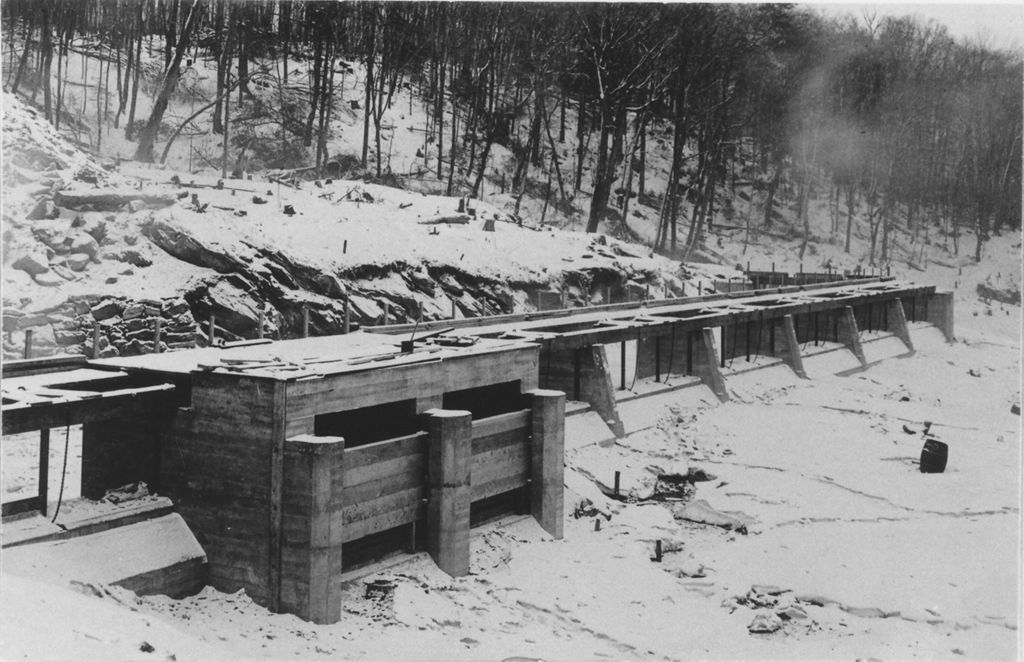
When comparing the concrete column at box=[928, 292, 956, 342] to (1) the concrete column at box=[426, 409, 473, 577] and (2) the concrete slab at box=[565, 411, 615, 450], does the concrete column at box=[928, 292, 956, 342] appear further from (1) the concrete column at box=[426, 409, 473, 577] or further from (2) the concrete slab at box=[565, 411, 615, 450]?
(1) the concrete column at box=[426, 409, 473, 577]

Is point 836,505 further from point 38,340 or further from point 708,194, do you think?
point 708,194

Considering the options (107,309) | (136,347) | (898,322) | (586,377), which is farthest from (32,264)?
(898,322)

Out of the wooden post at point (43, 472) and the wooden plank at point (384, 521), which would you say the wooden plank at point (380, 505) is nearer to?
the wooden plank at point (384, 521)

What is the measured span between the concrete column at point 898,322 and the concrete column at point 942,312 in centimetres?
498

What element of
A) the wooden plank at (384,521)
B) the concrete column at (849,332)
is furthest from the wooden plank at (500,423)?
the concrete column at (849,332)

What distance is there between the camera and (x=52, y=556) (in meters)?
14.3

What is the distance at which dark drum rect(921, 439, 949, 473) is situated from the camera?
87.6 feet

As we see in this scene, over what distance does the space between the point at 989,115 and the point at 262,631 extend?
4699 cm

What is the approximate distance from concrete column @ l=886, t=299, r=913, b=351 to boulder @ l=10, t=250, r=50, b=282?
4297 cm

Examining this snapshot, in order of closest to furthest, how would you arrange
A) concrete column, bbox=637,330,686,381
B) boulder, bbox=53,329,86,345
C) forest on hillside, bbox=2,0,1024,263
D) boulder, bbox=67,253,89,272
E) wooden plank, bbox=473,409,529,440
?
wooden plank, bbox=473,409,529,440 < boulder, bbox=53,329,86,345 < boulder, bbox=67,253,89,272 < concrete column, bbox=637,330,686,381 < forest on hillside, bbox=2,0,1024,263

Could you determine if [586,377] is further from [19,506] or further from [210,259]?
[19,506]

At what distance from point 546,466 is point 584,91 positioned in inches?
1611

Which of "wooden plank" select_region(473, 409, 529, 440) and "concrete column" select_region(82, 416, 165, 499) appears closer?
"concrete column" select_region(82, 416, 165, 499)

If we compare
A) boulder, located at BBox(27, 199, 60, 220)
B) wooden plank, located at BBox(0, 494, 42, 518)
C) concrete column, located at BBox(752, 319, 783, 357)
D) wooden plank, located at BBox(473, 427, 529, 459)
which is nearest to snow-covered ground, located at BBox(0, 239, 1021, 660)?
wooden plank, located at BBox(473, 427, 529, 459)
